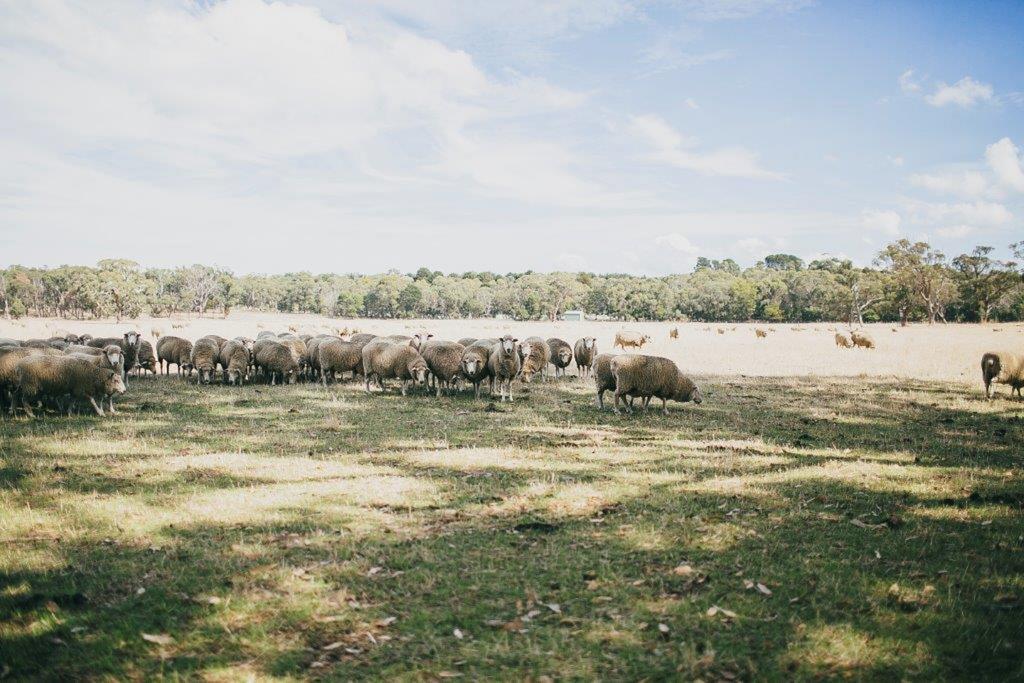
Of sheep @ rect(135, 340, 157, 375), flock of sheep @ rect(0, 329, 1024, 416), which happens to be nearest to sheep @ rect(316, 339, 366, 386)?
flock of sheep @ rect(0, 329, 1024, 416)

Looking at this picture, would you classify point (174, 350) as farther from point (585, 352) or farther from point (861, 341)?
point (861, 341)

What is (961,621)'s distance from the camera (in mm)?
5250

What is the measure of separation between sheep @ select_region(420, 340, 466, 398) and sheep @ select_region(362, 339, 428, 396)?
30cm

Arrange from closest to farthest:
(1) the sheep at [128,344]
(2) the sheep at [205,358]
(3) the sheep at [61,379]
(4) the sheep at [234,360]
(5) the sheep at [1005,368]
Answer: (3) the sheep at [61,379] < (5) the sheep at [1005,368] < (1) the sheep at [128,344] < (2) the sheep at [205,358] < (4) the sheep at [234,360]

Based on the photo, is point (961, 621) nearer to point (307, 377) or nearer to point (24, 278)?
point (307, 377)

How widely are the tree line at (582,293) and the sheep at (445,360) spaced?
86627 mm

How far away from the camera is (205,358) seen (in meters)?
21.6

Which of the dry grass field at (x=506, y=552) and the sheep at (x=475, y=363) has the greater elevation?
the sheep at (x=475, y=363)

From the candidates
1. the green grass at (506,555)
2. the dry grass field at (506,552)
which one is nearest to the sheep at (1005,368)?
the dry grass field at (506,552)

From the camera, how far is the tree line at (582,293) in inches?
3403

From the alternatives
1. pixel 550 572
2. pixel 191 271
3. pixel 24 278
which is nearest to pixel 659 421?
pixel 550 572

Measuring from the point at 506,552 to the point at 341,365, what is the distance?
16.6m

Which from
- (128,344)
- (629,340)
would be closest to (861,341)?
(629,340)

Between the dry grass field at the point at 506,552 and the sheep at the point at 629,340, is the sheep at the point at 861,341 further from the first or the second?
the dry grass field at the point at 506,552
